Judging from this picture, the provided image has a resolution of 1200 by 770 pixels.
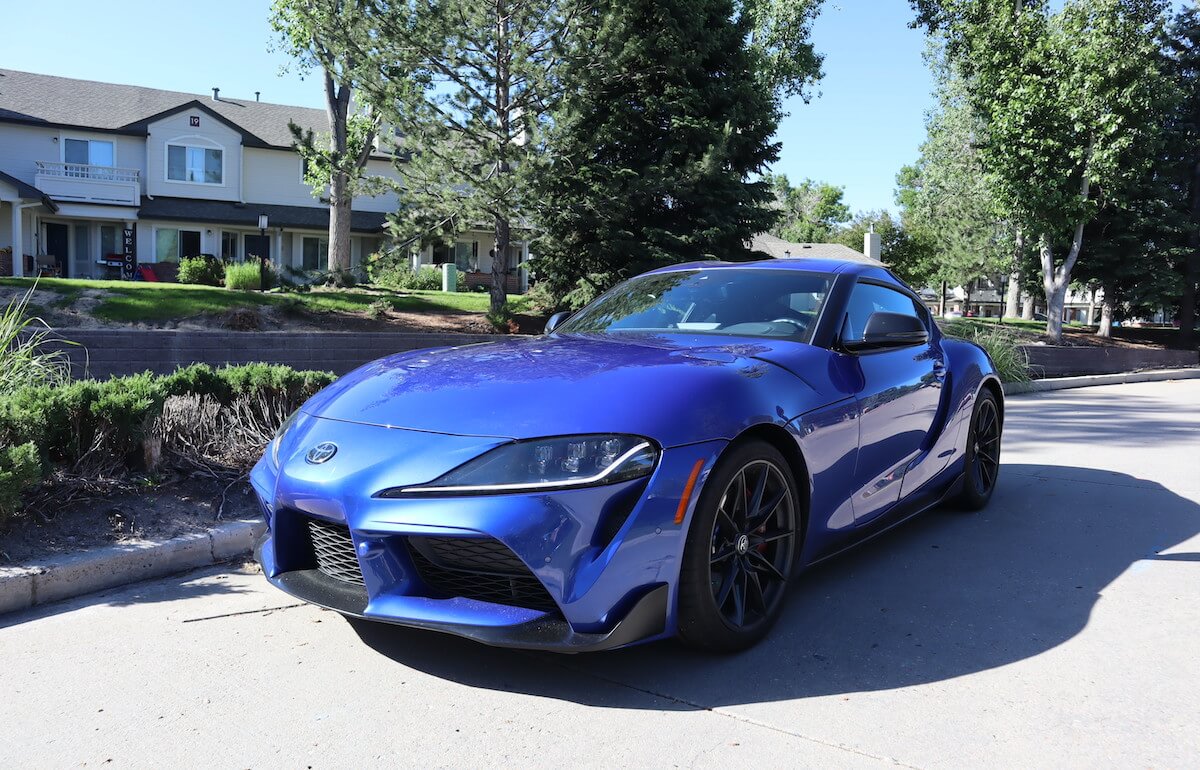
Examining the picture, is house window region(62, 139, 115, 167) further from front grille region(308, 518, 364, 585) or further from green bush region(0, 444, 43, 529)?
front grille region(308, 518, 364, 585)

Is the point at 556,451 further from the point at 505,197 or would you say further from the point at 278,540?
the point at 505,197

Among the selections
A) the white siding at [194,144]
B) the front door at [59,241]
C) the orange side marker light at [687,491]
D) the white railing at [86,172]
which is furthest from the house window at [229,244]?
the orange side marker light at [687,491]

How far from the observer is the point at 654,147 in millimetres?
17953

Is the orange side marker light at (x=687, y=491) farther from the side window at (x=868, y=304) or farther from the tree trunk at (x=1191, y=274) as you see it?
the tree trunk at (x=1191, y=274)

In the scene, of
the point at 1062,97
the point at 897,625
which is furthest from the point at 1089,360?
the point at 897,625

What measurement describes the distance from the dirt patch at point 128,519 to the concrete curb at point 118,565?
0.10 metres

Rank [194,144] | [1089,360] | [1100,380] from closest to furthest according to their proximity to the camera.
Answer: [1100,380], [1089,360], [194,144]

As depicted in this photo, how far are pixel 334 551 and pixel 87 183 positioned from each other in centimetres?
3534

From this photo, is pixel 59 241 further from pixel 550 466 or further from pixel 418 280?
pixel 550 466

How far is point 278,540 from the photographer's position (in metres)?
3.30

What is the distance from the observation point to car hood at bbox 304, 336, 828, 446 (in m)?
3.03

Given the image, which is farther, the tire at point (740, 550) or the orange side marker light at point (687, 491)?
the tire at point (740, 550)

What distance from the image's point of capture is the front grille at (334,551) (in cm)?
315

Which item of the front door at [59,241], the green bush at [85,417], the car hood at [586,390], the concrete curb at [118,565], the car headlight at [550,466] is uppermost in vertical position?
the front door at [59,241]
